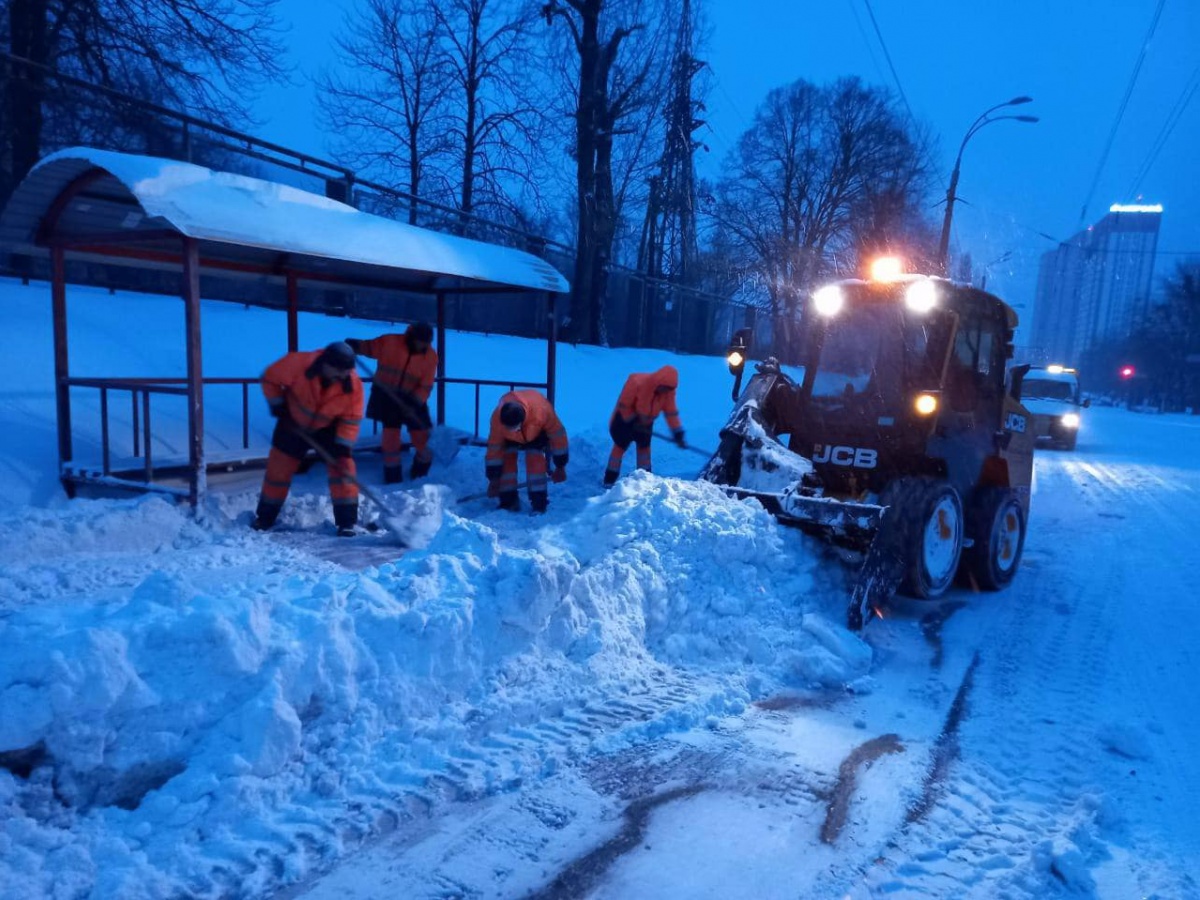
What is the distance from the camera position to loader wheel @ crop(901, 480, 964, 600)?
18.4 ft

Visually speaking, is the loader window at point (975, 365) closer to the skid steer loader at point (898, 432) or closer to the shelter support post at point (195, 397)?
the skid steer loader at point (898, 432)

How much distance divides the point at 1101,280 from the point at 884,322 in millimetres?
65057

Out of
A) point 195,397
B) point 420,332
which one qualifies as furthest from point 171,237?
point 420,332

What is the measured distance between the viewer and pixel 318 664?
3.37 metres

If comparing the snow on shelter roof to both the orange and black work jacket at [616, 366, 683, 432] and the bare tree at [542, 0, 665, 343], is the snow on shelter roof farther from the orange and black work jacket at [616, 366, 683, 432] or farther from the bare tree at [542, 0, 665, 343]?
the bare tree at [542, 0, 665, 343]

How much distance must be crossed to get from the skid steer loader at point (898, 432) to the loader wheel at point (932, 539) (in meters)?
0.01

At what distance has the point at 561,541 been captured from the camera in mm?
5113

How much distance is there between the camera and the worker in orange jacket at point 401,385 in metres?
8.31

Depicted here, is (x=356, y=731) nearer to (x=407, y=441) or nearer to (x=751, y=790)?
(x=751, y=790)

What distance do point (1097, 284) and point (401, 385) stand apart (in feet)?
221

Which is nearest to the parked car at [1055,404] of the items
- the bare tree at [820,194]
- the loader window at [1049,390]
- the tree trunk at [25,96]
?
the loader window at [1049,390]

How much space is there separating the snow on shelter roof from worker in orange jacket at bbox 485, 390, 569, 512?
5.62 ft

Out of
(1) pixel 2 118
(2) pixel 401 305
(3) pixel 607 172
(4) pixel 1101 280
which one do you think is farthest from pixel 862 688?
(4) pixel 1101 280

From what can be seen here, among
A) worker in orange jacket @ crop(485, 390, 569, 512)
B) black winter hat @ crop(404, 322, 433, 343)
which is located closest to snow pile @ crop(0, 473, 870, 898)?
worker in orange jacket @ crop(485, 390, 569, 512)
